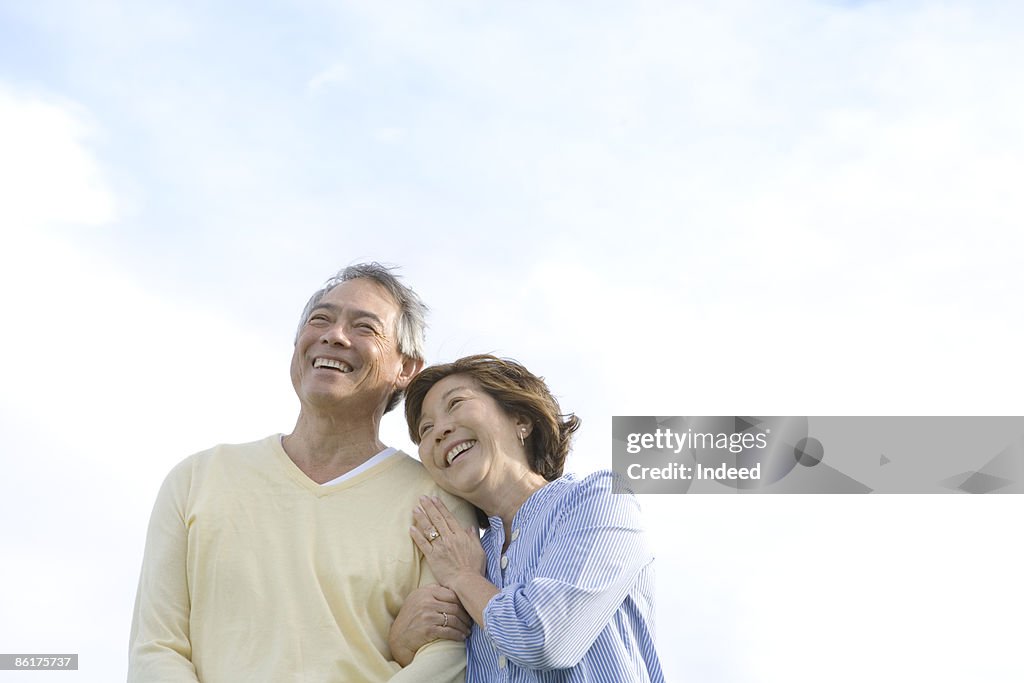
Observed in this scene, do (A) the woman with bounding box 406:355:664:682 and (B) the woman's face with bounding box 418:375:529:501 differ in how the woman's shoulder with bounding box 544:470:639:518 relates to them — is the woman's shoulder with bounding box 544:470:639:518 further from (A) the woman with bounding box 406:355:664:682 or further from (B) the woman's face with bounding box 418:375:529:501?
(B) the woman's face with bounding box 418:375:529:501

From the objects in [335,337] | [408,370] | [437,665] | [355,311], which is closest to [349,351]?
[335,337]

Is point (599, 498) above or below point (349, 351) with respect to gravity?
below

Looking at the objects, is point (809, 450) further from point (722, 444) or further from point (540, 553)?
point (540, 553)

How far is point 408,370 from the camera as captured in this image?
4664 mm

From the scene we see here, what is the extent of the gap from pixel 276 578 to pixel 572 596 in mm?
1142

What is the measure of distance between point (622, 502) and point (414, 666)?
928mm

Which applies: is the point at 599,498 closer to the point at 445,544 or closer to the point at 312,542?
the point at 445,544

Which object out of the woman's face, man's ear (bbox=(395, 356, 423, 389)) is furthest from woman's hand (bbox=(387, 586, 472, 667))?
man's ear (bbox=(395, 356, 423, 389))

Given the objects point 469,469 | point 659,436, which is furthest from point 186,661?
point 659,436

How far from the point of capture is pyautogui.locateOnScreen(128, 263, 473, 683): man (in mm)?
3773

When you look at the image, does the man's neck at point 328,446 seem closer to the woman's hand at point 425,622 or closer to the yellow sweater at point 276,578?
the yellow sweater at point 276,578

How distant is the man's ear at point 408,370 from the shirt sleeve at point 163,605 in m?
0.99

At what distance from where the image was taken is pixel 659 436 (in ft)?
18.2

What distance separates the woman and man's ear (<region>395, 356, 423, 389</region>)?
138mm
